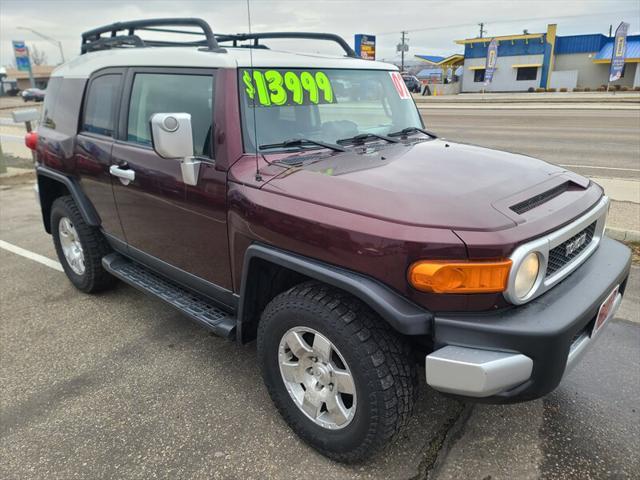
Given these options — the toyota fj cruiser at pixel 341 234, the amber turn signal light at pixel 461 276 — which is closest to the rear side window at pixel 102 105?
the toyota fj cruiser at pixel 341 234

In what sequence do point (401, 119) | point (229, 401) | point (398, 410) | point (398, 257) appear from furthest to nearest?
point (401, 119) → point (229, 401) → point (398, 410) → point (398, 257)

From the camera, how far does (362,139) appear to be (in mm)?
3158

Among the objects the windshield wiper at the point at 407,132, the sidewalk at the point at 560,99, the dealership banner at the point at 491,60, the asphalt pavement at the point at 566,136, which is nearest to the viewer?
the windshield wiper at the point at 407,132

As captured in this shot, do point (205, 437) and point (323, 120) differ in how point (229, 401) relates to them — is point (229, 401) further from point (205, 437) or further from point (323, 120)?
point (323, 120)

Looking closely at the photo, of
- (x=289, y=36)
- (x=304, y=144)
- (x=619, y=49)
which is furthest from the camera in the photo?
(x=619, y=49)

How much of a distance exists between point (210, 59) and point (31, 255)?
3.87 meters

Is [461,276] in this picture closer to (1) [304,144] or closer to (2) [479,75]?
(1) [304,144]

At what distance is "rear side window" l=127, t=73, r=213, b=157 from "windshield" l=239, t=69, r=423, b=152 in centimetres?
26

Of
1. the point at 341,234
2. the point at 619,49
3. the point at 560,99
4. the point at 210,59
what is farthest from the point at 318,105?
the point at 619,49

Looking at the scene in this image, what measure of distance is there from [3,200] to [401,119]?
735cm

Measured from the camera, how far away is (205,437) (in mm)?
2664

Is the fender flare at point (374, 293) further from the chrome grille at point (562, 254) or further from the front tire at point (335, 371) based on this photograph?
the chrome grille at point (562, 254)

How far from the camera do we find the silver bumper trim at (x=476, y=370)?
1.90 m

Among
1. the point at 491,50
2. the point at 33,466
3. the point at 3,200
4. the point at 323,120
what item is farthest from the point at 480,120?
the point at 491,50
